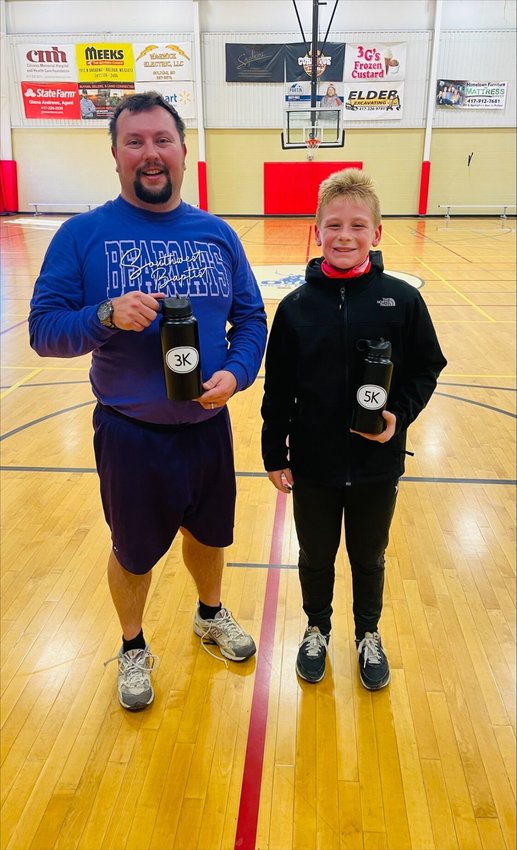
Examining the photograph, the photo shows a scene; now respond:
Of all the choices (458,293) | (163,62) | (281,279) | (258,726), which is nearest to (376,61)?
(163,62)

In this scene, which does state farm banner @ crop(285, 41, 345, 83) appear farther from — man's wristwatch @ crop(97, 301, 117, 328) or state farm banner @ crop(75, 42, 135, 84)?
man's wristwatch @ crop(97, 301, 117, 328)

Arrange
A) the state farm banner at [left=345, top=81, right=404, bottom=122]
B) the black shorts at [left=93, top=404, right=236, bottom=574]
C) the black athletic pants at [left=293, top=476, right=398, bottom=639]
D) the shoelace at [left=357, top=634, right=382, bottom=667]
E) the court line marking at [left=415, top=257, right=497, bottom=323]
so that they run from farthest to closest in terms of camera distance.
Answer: the state farm banner at [left=345, top=81, right=404, bottom=122], the court line marking at [left=415, top=257, right=497, bottom=323], the shoelace at [left=357, top=634, right=382, bottom=667], the black athletic pants at [left=293, top=476, right=398, bottom=639], the black shorts at [left=93, top=404, right=236, bottom=574]

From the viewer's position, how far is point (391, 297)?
5.68 ft

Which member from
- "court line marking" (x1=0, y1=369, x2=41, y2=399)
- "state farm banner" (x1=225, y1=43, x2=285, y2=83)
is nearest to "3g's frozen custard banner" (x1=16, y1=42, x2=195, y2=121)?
"state farm banner" (x1=225, y1=43, x2=285, y2=83)

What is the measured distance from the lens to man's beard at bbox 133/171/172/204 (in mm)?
1606

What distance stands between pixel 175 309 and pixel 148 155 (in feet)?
1.57

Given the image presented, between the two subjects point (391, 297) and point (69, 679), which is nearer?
point (391, 297)

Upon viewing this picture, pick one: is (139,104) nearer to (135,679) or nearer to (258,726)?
(135,679)

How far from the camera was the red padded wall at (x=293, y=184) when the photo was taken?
17.4 meters

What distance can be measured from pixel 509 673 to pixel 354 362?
1.38 m

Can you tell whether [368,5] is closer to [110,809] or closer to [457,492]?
[457,492]

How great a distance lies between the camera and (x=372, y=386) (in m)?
1.59

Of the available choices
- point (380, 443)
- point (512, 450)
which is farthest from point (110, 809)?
point (512, 450)

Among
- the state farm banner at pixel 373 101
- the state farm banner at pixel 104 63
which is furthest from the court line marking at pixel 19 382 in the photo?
the state farm banner at pixel 373 101
